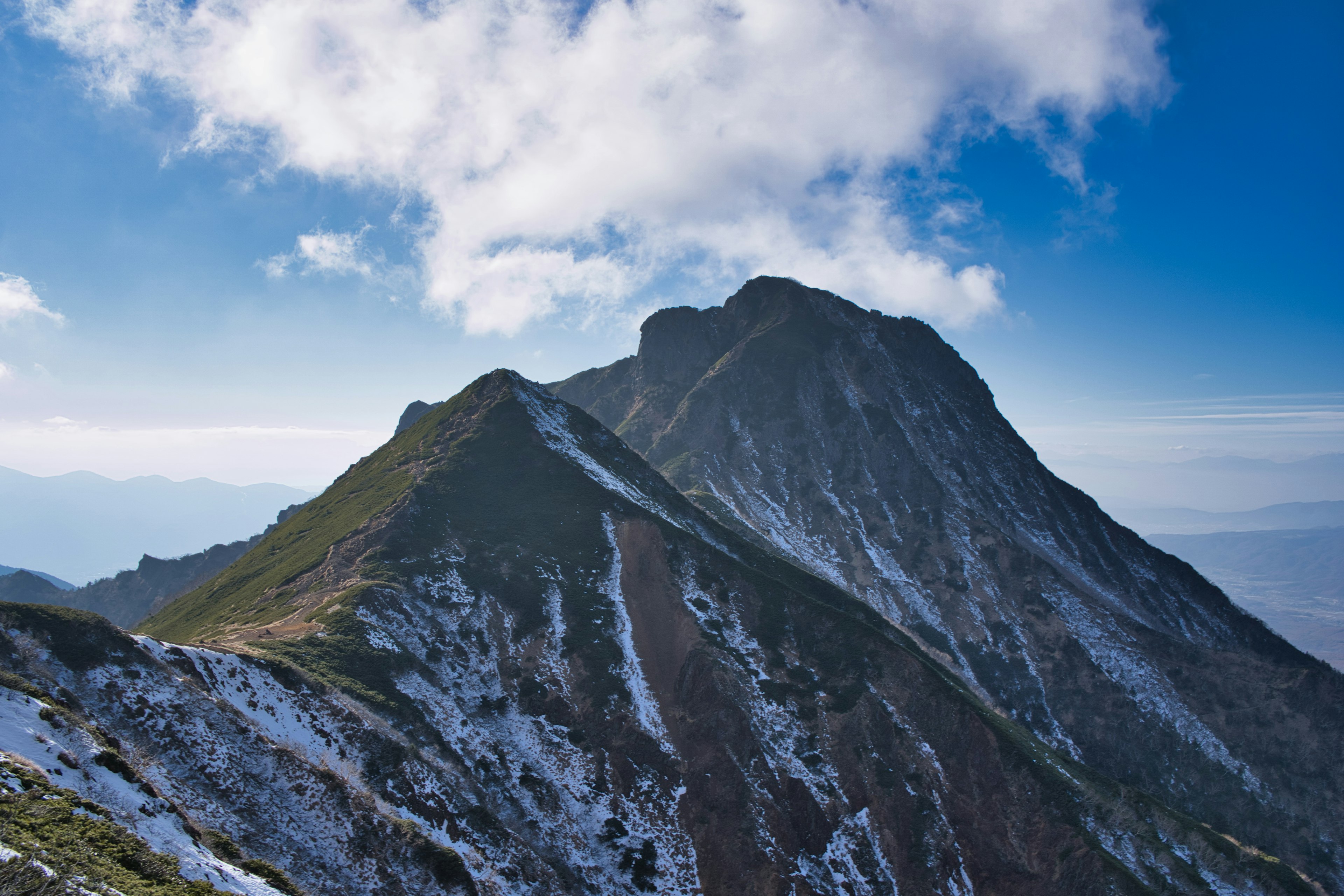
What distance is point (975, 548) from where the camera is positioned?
11750cm

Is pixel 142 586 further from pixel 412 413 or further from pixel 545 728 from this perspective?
pixel 545 728

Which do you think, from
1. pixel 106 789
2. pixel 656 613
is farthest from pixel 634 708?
pixel 106 789

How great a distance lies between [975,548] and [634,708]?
87023mm

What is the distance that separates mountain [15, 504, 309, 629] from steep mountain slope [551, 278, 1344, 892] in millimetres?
94849

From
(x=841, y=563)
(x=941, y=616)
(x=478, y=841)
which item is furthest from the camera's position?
(x=841, y=563)

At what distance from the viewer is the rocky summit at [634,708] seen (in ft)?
101

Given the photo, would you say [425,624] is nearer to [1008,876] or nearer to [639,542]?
[639,542]

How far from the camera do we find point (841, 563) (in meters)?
116

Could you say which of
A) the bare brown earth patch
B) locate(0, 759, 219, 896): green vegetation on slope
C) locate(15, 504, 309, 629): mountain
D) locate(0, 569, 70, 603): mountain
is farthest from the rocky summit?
locate(0, 569, 70, 603): mountain

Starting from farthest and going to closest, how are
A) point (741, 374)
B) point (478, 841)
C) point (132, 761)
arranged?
1. point (741, 374)
2. point (478, 841)
3. point (132, 761)

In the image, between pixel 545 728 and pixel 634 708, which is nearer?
pixel 545 728

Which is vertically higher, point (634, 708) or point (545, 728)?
point (634, 708)

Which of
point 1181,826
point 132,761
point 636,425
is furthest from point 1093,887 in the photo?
point 636,425

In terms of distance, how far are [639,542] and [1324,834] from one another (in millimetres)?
94792
